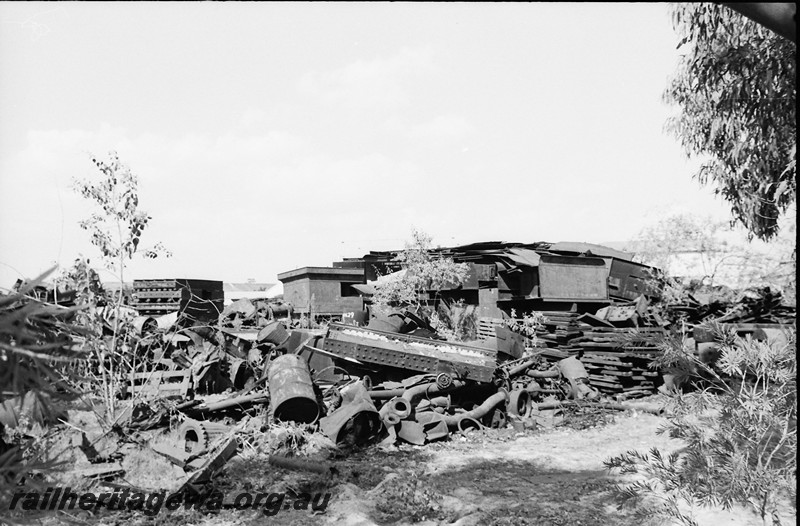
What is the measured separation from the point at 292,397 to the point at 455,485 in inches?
100

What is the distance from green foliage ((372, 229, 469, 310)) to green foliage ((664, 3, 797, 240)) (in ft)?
34.5

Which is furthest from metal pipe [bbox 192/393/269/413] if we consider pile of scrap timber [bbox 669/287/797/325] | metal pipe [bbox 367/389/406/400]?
pile of scrap timber [bbox 669/287/797/325]

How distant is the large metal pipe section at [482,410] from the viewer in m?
9.35

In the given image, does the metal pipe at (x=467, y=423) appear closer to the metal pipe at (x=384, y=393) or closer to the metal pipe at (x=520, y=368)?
the metal pipe at (x=384, y=393)

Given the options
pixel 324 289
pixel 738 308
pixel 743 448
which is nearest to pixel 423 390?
pixel 743 448

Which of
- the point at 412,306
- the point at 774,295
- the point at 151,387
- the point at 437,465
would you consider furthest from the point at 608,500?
the point at 412,306

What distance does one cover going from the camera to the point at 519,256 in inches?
800

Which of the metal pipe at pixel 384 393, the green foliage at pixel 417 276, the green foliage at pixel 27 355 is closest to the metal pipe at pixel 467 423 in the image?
the metal pipe at pixel 384 393

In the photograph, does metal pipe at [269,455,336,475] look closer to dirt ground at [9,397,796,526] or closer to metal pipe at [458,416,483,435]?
dirt ground at [9,397,796,526]

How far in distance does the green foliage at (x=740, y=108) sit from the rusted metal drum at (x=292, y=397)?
7341 millimetres

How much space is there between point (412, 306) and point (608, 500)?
1304 cm

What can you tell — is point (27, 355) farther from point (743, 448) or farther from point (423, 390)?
point (423, 390)

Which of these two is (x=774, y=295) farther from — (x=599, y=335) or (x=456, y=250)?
(x=456, y=250)

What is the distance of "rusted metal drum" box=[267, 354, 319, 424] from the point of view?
7.98 metres
